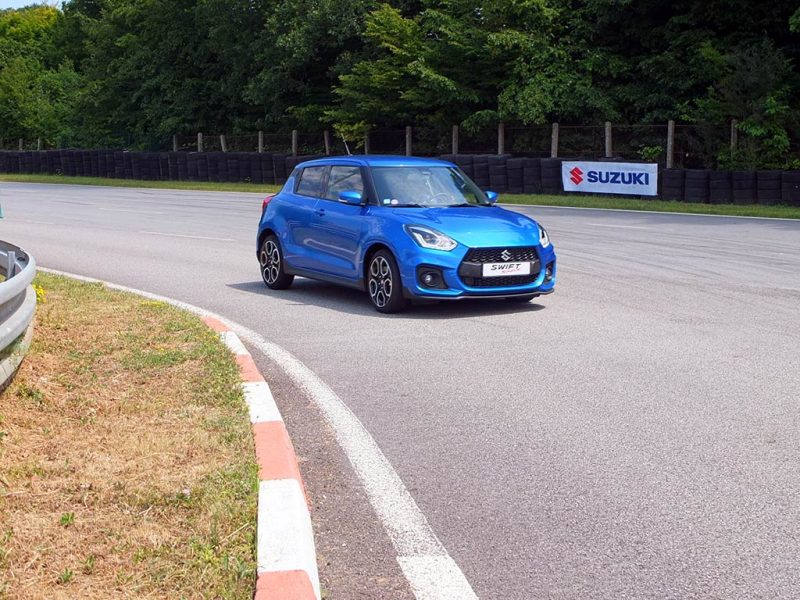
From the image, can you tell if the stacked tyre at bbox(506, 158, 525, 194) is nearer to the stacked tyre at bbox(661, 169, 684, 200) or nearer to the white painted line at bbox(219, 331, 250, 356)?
the stacked tyre at bbox(661, 169, 684, 200)

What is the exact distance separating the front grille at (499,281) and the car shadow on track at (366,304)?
0.29 meters

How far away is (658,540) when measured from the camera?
4.52m

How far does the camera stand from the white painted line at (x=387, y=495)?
4215 mm

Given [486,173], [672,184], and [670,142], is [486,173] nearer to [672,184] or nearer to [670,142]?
[670,142]

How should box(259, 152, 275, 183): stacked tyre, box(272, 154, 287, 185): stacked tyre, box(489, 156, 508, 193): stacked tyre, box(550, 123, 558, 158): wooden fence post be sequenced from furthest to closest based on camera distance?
1. box(259, 152, 275, 183): stacked tyre
2. box(272, 154, 287, 185): stacked tyre
3. box(550, 123, 558, 158): wooden fence post
4. box(489, 156, 508, 193): stacked tyre

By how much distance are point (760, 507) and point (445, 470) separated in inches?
59.7

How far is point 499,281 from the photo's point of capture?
1068 centimetres

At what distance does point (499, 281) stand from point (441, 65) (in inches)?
1272

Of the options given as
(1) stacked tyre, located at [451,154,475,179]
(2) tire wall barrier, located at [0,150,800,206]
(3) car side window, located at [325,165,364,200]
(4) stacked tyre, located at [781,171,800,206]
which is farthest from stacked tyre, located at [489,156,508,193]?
(3) car side window, located at [325,165,364,200]

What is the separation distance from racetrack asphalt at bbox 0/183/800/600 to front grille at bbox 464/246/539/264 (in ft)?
1.76

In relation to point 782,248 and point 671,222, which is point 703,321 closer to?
point 782,248

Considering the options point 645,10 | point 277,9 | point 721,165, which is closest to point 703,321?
point 721,165

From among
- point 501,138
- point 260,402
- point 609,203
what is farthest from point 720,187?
point 260,402

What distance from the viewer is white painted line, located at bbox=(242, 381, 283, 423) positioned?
625 cm
